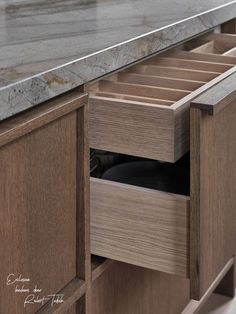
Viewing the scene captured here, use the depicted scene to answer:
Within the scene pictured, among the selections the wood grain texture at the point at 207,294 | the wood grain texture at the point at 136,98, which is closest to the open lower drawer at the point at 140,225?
the wood grain texture at the point at 136,98

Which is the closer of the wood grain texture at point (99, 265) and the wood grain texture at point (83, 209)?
the wood grain texture at point (83, 209)

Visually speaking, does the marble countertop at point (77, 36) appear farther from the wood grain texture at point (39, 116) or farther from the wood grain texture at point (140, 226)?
the wood grain texture at point (140, 226)

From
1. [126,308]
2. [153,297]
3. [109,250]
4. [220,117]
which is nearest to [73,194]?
[109,250]

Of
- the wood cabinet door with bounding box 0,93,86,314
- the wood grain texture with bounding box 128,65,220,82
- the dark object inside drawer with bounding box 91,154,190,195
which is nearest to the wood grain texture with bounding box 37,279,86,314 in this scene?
the wood cabinet door with bounding box 0,93,86,314

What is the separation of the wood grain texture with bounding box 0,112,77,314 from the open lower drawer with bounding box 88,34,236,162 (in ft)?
0.31

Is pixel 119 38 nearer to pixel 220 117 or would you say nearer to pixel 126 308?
pixel 220 117

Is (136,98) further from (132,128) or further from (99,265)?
(99,265)

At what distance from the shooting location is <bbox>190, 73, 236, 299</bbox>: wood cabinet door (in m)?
1.01

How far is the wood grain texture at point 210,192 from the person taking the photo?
1016 mm

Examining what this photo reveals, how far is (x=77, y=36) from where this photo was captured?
1.09m

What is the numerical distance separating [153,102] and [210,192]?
0.61ft

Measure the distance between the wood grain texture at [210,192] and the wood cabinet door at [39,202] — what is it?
0.56ft

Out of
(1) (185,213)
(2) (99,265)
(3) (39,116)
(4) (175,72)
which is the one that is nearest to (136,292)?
(2) (99,265)

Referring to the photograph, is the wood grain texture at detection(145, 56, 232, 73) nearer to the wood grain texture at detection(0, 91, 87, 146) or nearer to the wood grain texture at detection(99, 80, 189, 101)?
the wood grain texture at detection(99, 80, 189, 101)
